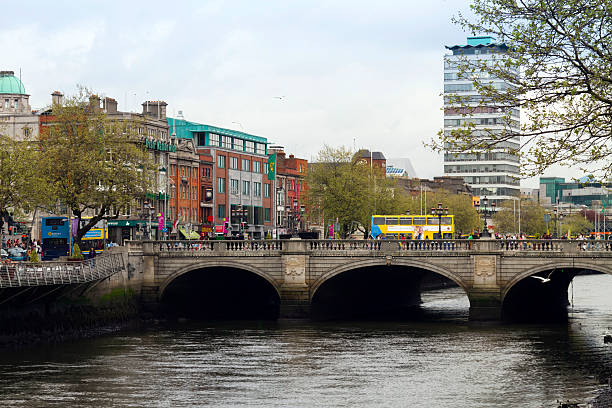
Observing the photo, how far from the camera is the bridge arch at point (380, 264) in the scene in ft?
236

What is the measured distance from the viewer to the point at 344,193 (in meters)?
119

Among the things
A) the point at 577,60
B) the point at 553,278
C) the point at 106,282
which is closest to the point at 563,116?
the point at 577,60

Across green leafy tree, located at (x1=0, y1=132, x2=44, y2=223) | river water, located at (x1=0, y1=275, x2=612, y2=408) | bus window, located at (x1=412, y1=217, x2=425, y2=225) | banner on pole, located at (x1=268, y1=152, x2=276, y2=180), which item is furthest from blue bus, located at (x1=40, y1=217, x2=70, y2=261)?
banner on pole, located at (x1=268, y1=152, x2=276, y2=180)

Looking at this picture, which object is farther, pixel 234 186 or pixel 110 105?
pixel 234 186

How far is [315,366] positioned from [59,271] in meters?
18.1

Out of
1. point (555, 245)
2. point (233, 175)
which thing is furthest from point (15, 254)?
point (233, 175)

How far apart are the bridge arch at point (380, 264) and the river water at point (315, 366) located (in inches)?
107

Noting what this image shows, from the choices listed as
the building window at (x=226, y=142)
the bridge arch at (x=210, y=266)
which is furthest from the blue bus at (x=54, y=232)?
the building window at (x=226, y=142)

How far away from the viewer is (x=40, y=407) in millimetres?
41625

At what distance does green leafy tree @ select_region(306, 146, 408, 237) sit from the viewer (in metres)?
120

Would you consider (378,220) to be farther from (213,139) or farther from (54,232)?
(213,139)

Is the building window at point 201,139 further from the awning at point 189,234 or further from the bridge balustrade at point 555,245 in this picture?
the bridge balustrade at point 555,245

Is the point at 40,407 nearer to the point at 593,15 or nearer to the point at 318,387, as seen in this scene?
the point at 318,387

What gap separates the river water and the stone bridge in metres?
2.74
